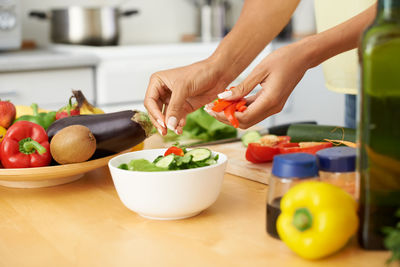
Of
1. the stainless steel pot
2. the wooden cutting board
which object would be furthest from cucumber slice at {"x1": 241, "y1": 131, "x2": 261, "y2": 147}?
the stainless steel pot

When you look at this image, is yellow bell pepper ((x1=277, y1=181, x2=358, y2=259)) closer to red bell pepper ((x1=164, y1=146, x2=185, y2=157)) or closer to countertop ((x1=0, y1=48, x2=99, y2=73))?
red bell pepper ((x1=164, y1=146, x2=185, y2=157))

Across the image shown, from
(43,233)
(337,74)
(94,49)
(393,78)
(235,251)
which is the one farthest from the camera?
(94,49)

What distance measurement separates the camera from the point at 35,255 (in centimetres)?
78

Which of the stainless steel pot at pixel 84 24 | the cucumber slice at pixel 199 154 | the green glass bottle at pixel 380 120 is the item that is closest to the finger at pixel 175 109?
the cucumber slice at pixel 199 154

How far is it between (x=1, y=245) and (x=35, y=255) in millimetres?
81

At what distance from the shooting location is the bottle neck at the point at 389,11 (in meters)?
0.64

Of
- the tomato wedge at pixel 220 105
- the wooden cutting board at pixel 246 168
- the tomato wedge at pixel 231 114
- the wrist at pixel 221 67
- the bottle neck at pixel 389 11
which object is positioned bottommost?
the wooden cutting board at pixel 246 168

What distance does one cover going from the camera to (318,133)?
1242 mm

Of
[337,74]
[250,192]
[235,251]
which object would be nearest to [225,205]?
[250,192]

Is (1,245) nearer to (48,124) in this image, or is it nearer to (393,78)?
(48,124)

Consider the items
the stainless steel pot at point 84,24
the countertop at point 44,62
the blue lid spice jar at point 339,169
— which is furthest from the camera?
the stainless steel pot at point 84,24

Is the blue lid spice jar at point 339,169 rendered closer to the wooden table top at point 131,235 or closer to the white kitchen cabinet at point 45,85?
the wooden table top at point 131,235

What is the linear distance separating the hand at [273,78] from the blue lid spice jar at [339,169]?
0.35 meters

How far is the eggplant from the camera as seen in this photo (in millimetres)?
1129
